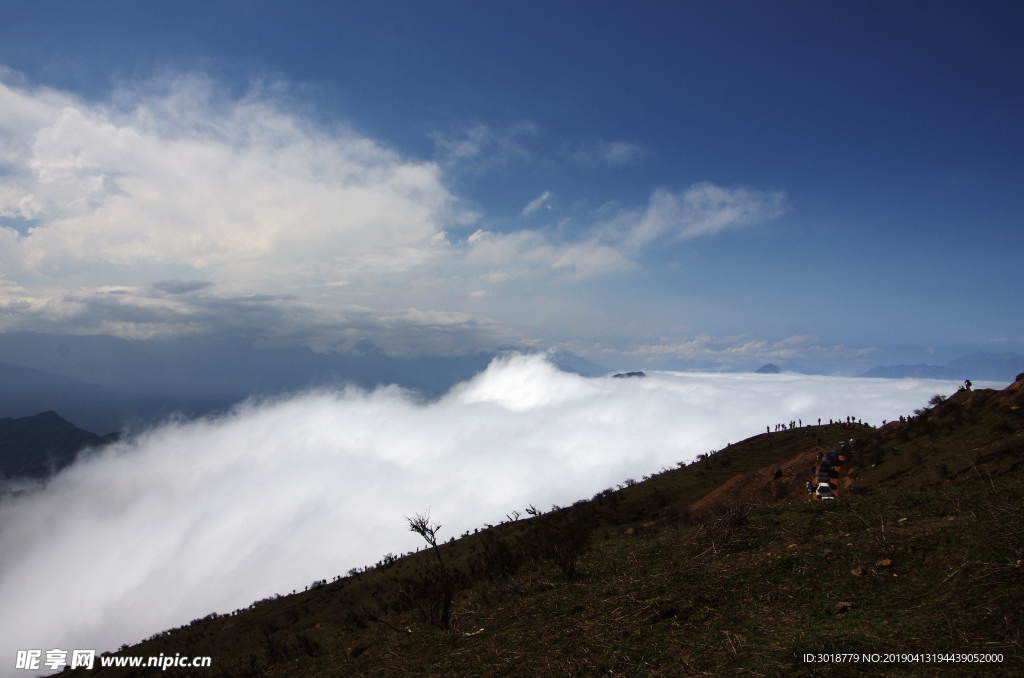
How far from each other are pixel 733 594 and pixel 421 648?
6968mm

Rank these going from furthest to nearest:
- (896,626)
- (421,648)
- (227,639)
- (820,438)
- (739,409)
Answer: (739,409) → (820,438) → (227,639) → (421,648) → (896,626)

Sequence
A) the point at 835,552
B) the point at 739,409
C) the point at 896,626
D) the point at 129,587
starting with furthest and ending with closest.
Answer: the point at 739,409 < the point at 129,587 < the point at 835,552 < the point at 896,626

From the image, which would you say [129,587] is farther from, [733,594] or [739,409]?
[739,409]

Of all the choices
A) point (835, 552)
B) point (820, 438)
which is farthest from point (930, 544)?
point (820, 438)

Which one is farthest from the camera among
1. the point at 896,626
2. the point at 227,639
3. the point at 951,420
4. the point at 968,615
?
the point at 227,639

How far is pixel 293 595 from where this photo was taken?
1490 inches

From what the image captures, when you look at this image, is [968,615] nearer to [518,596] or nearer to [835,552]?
[835,552]

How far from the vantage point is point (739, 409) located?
19162 centimetres

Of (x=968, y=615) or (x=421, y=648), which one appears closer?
(x=968, y=615)

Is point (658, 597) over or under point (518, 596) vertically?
over

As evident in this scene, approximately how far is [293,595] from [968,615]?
45528 mm

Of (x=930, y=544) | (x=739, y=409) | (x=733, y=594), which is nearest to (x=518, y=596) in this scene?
(x=733, y=594)

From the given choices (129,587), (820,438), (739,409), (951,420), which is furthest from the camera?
(739,409)

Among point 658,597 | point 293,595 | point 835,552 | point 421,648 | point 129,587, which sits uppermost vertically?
point 835,552
